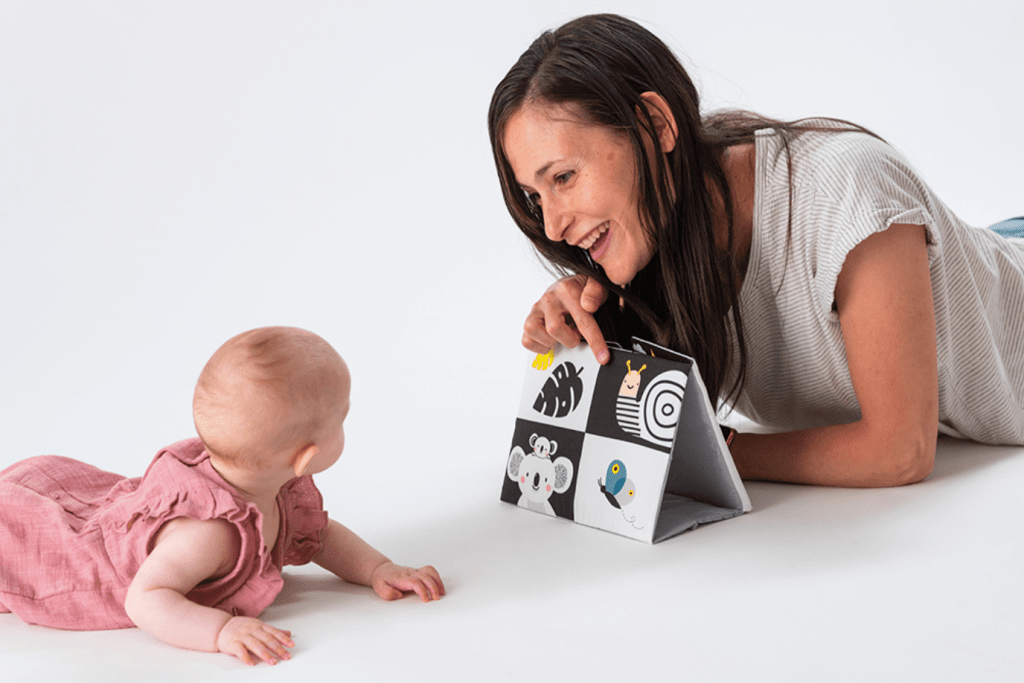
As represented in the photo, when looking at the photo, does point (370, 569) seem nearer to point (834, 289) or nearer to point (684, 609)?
point (684, 609)

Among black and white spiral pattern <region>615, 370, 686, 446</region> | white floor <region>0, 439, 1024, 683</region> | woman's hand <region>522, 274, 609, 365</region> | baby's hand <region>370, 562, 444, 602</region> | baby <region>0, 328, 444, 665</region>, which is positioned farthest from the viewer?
woman's hand <region>522, 274, 609, 365</region>

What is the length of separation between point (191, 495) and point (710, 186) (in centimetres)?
99

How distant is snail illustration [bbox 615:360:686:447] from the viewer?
1480 millimetres

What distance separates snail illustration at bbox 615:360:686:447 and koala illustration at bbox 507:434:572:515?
0.16 m

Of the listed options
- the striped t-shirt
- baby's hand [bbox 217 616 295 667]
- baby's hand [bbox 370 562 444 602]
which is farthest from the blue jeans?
baby's hand [bbox 217 616 295 667]

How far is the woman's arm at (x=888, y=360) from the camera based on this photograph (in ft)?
4.94

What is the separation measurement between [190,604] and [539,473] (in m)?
0.68

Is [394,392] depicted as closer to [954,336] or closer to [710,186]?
[710,186]

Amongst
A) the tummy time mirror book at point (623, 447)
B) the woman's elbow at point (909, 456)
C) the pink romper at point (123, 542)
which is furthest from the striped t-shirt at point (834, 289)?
the pink romper at point (123, 542)

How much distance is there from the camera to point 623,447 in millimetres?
1550

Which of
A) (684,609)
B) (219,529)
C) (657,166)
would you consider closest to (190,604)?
(219,529)

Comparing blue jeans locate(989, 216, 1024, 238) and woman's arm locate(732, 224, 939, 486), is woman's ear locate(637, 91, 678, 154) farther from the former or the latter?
blue jeans locate(989, 216, 1024, 238)

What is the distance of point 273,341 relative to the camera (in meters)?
1.23

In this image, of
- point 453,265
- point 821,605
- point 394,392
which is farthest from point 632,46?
point 453,265
